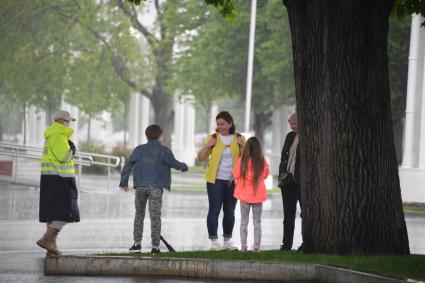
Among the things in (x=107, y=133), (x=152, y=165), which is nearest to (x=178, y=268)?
(x=152, y=165)

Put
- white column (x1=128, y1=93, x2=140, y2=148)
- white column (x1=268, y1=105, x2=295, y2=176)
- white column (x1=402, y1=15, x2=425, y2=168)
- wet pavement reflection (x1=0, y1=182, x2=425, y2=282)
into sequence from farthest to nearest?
white column (x1=128, y1=93, x2=140, y2=148)
white column (x1=268, y1=105, x2=295, y2=176)
white column (x1=402, y1=15, x2=425, y2=168)
wet pavement reflection (x1=0, y1=182, x2=425, y2=282)

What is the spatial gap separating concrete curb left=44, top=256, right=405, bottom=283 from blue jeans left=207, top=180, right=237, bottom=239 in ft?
10.1

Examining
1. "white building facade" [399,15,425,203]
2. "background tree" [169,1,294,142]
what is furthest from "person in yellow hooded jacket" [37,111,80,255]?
"background tree" [169,1,294,142]

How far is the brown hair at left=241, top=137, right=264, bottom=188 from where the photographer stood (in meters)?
16.2

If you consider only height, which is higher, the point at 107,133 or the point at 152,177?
the point at 152,177

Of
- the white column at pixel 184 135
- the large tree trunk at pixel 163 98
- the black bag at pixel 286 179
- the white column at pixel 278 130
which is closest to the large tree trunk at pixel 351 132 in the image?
the black bag at pixel 286 179

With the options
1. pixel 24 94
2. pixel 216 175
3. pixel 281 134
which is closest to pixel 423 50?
pixel 216 175

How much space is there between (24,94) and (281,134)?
37.5ft

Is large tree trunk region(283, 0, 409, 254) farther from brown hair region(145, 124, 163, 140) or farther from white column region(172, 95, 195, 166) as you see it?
white column region(172, 95, 195, 166)

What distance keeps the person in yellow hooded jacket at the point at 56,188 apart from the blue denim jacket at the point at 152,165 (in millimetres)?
689

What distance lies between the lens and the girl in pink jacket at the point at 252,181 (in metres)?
16.2

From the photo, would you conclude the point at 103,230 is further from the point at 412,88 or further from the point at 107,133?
the point at 107,133

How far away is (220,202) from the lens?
17141 millimetres

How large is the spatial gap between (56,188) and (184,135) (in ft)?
180
